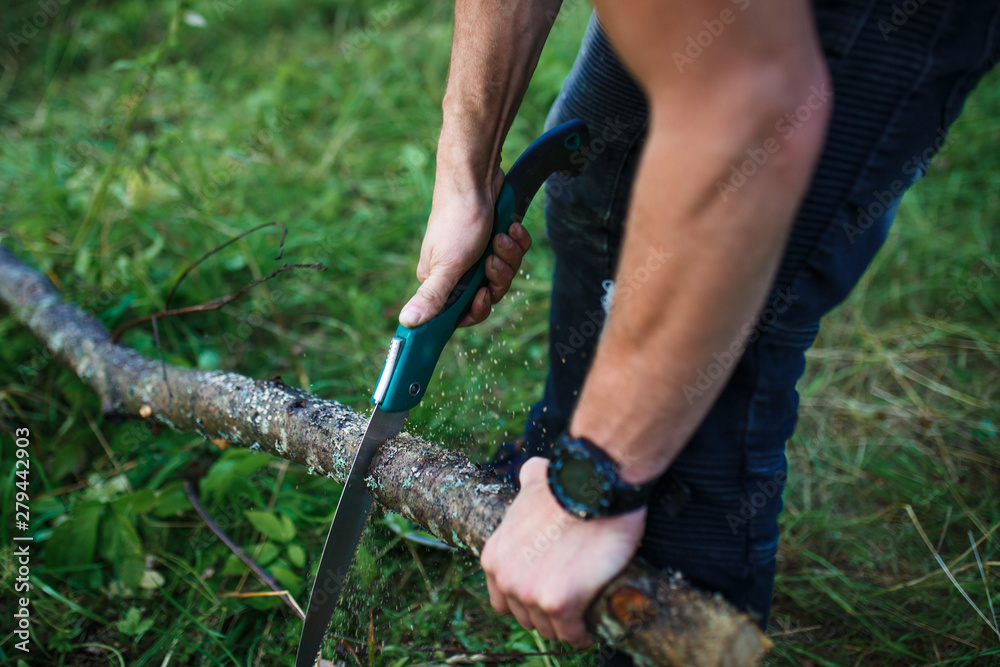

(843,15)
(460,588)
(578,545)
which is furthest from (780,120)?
(460,588)

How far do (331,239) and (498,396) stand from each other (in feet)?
3.59

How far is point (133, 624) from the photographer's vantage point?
59.9 inches

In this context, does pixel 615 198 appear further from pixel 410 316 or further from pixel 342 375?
pixel 342 375

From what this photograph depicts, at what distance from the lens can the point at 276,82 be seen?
386 cm

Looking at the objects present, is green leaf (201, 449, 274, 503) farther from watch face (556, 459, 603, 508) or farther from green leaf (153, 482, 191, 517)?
watch face (556, 459, 603, 508)

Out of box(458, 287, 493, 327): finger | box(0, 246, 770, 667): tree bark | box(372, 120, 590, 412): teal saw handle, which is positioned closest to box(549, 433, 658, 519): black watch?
box(0, 246, 770, 667): tree bark

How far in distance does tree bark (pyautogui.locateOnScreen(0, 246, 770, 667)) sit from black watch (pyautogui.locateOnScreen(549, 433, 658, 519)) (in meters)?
0.12

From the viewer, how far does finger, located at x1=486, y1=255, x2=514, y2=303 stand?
129cm

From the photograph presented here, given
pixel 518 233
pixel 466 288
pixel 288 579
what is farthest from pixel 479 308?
pixel 288 579

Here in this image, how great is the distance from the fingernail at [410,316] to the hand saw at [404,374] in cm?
1

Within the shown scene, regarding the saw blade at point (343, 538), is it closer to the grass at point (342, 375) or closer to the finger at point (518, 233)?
the grass at point (342, 375)

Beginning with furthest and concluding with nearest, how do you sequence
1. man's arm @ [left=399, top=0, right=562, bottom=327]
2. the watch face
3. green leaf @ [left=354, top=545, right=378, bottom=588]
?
green leaf @ [left=354, top=545, right=378, bottom=588], man's arm @ [left=399, top=0, right=562, bottom=327], the watch face

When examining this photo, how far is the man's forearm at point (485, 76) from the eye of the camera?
4.14ft

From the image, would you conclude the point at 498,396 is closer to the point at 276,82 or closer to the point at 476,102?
the point at 476,102
